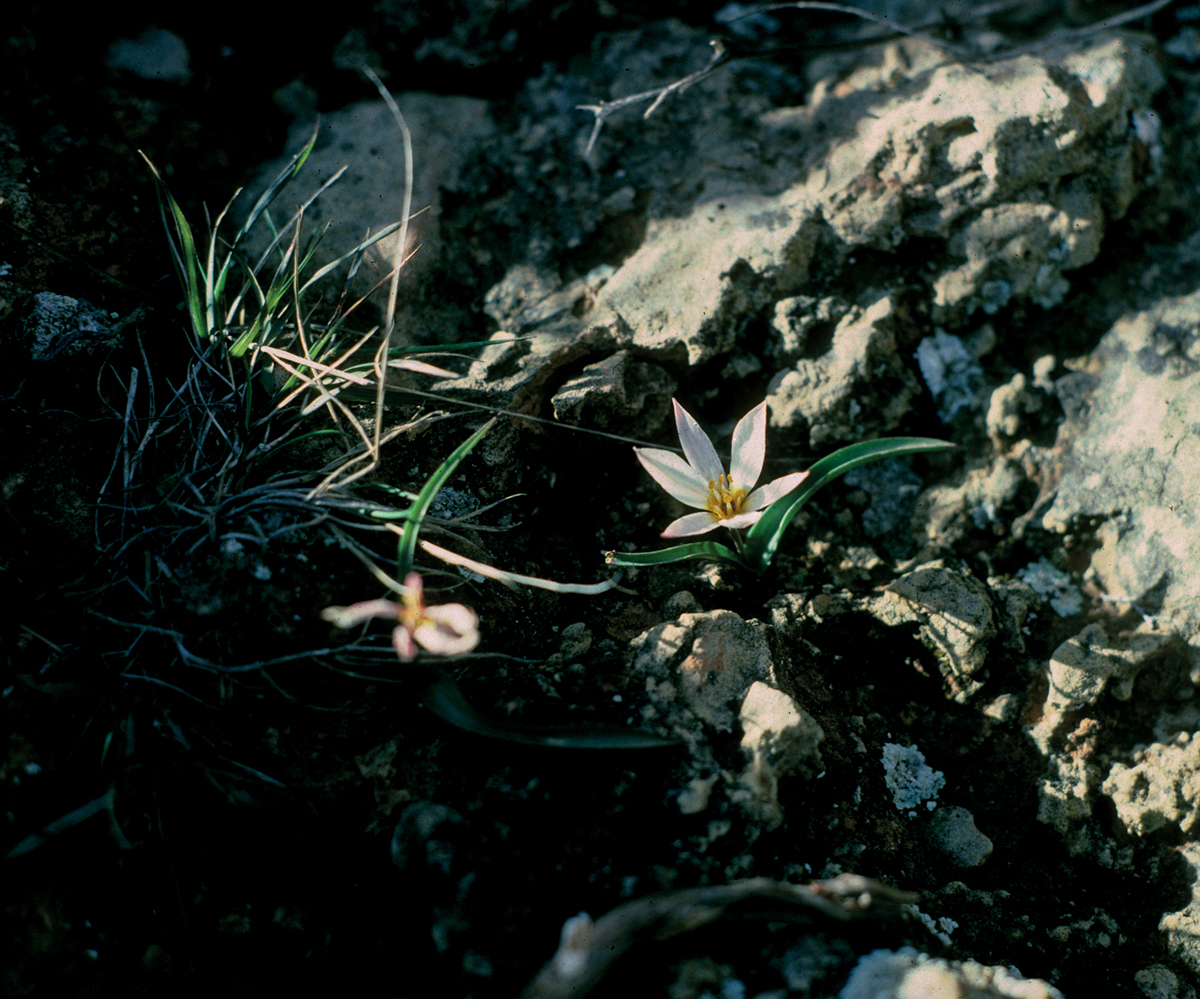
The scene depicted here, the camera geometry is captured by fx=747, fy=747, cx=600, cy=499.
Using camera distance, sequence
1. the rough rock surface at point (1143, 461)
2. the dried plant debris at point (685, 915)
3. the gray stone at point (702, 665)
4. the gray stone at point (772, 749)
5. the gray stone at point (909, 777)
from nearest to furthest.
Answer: the dried plant debris at point (685, 915), the gray stone at point (772, 749), the gray stone at point (702, 665), the gray stone at point (909, 777), the rough rock surface at point (1143, 461)

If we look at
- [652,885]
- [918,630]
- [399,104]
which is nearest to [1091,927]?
[918,630]

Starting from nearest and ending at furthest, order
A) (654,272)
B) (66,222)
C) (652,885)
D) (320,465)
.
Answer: (652,885) < (320,465) < (66,222) < (654,272)

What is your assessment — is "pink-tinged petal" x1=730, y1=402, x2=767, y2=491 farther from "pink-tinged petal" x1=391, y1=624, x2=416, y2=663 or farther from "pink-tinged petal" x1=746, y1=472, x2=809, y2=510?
"pink-tinged petal" x1=391, y1=624, x2=416, y2=663

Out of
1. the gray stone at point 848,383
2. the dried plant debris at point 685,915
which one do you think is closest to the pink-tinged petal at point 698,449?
the gray stone at point 848,383

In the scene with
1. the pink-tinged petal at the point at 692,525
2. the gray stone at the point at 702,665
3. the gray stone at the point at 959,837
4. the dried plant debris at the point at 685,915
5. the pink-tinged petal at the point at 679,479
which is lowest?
the gray stone at the point at 959,837

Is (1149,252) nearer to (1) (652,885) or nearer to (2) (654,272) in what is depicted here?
(2) (654,272)

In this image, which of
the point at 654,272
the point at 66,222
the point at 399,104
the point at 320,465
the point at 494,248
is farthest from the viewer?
the point at 399,104

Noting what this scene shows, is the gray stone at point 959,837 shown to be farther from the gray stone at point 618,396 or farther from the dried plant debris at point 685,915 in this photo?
the gray stone at point 618,396
